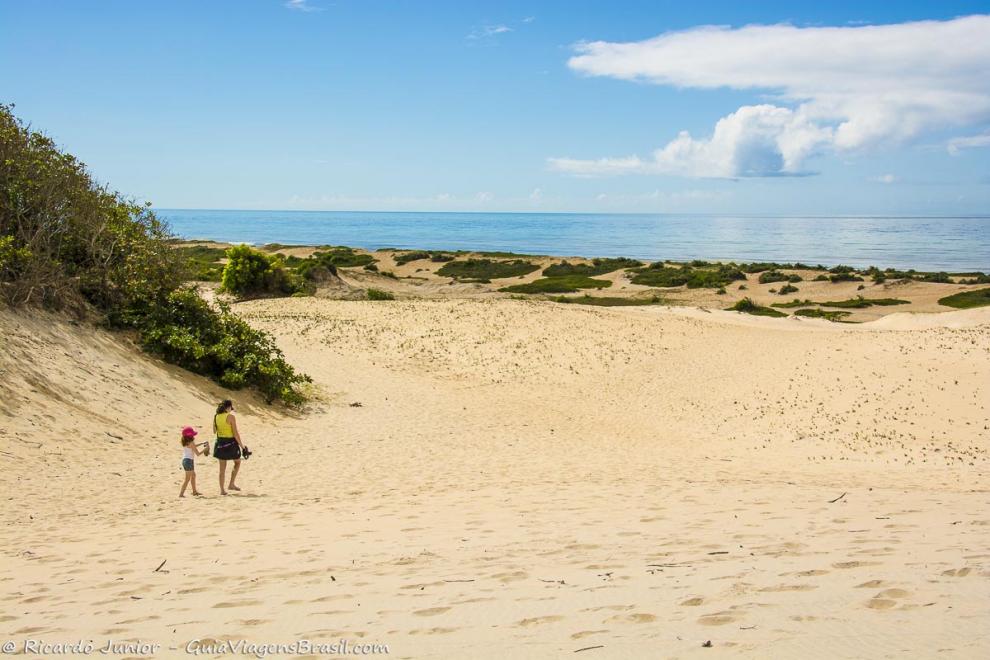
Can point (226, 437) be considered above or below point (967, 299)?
below

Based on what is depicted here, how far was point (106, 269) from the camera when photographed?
57.1ft

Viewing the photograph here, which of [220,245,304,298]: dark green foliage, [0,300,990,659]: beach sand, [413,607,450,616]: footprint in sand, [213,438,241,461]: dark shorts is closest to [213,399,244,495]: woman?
[213,438,241,461]: dark shorts

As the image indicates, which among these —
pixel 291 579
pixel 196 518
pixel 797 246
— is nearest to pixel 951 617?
A: pixel 291 579

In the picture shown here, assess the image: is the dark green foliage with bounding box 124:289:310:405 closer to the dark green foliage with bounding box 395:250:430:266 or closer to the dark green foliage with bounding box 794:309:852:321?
the dark green foliage with bounding box 794:309:852:321

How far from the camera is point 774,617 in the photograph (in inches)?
192

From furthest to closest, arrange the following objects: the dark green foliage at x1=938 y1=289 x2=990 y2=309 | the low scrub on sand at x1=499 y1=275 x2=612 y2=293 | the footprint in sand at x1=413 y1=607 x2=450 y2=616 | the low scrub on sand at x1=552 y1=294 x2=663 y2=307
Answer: the low scrub on sand at x1=499 y1=275 x2=612 y2=293, the low scrub on sand at x1=552 y1=294 x2=663 y2=307, the dark green foliage at x1=938 y1=289 x2=990 y2=309, the footprint in sand at x1=413 y1=607 x2=450 y2=616

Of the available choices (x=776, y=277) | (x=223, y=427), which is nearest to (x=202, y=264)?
(x=223, y=427)

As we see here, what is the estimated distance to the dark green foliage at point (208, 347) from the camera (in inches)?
675

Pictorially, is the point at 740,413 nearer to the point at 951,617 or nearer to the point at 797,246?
the point at 951,617

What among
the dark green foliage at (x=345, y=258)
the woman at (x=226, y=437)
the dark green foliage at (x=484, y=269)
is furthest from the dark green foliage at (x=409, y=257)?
the woman at (x=226, y=437)

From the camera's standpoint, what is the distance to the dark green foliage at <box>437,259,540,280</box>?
54344 millimetres

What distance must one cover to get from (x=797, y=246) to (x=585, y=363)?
87.1 metres

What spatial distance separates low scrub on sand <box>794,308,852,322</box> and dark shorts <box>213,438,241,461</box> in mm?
31166

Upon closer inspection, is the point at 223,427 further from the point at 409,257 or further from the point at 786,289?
the point at 409,257
